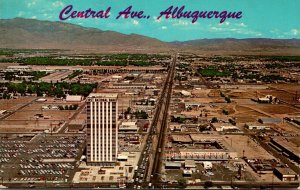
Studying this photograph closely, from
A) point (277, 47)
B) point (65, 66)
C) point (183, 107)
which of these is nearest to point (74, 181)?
point (183, 107)

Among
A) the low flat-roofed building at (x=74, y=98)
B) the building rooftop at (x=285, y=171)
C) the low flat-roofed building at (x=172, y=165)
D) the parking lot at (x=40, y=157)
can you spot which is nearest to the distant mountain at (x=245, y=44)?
the low flat-roofed building at (x=74, y=98)

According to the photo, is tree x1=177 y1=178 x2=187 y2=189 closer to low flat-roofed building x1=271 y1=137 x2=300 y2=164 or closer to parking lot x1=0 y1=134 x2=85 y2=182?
parking lot x1=0 y1=134 x2=85 y2=182

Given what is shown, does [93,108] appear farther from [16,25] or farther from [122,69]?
[16,25]

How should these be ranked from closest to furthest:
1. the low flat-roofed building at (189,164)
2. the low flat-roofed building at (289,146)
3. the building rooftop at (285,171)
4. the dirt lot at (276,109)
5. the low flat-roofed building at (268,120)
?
1. the building rooftop at (285,171)
2. the low flat-roofed building at (189,164)
3. the low flat-roofed building at (289,146)
4. the low flat-roofed building at (268,120)
5. the dirt lot at (276,109)

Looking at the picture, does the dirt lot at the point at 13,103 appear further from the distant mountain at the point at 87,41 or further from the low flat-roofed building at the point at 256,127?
the distant mountain at the point at 87,41

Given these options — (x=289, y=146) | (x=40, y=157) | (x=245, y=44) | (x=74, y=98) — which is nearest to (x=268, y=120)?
(x=289, y=146)

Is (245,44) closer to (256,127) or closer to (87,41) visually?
(87,41)

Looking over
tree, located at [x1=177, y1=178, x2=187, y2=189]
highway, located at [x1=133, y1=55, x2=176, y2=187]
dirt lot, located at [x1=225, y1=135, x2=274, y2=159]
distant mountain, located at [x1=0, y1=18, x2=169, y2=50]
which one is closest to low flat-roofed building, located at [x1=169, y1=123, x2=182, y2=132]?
highway, located at [x1=133, y1=55, x2=176, y2=187]
